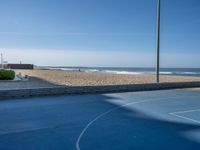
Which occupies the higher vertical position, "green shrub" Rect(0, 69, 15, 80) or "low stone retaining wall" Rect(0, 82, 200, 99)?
"green shrub" Rect(0, 69, 15, 80)

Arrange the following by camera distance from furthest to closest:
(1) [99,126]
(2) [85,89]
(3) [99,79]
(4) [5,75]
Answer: (3) [99,79], (4) [5,75], (2) [85,89], (1) [99,126]

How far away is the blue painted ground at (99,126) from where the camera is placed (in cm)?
438

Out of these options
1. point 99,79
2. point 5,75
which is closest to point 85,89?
point 5,75

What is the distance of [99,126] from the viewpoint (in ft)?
18.5

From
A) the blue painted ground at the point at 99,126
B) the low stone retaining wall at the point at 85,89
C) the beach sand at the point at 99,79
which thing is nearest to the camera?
the blue painted ground at the point at 99,126

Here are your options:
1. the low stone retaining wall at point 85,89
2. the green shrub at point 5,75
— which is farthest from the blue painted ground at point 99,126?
the green shrub at point 5,75

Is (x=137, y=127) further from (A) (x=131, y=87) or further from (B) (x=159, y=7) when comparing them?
(B) (x=159, y=7)

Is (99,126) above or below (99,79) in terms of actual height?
below

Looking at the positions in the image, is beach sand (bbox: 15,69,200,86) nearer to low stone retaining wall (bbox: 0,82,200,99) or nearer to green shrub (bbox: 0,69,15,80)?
green shrub (bbox: 0,69,15,80)

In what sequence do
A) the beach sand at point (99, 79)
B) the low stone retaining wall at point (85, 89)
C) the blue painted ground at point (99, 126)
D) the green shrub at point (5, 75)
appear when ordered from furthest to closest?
the beach sand at point (99, 79) < the green shrub at point (5, 75) < the low stone retaining wall at point (85, 89) < the blue painted ground at point (99, 126)

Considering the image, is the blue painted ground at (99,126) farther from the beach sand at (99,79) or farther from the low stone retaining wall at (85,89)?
the beach sand at (99,79)

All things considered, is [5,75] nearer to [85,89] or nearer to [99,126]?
[85,89]

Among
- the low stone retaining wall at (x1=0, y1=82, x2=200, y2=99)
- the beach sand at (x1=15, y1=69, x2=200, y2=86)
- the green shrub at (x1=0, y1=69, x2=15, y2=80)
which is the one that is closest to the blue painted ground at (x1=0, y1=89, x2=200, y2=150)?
the low stone retaining wall at (x1=0, y1=82, x2=200, y2=99)

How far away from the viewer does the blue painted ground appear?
14.4ft
